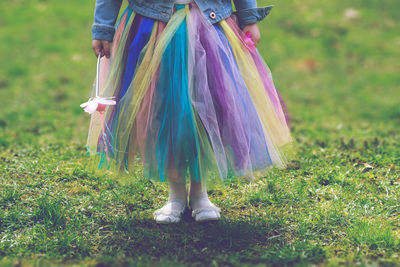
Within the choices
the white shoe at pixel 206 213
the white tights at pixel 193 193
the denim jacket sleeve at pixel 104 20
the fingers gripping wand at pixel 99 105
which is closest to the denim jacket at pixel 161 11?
the denim jacket sleeve at pixel 104 20

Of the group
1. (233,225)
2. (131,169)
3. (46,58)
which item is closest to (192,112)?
(131,169)

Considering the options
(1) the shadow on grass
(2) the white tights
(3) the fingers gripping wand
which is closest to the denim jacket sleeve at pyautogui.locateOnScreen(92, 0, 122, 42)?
(3) the fingers gripping wand

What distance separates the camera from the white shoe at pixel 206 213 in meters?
2.72

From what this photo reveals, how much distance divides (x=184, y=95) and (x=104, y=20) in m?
0.66

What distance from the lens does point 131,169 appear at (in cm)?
267

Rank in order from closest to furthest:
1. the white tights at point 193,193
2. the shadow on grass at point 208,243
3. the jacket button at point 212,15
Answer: the shadow on grass at point 208,243, the jacket button at point 212,15, the white tights at point 193,193

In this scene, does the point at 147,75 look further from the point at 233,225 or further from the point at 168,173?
the point at 233,225

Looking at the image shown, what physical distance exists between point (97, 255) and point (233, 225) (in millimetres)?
725

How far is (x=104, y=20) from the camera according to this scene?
8.82 ft

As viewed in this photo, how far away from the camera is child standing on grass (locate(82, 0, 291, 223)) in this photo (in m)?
2.46

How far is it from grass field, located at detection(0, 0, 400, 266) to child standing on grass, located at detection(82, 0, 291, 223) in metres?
0.30

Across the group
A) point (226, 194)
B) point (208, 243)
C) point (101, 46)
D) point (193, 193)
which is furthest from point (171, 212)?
point (101, 46)

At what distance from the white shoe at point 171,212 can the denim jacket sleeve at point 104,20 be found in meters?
0.96

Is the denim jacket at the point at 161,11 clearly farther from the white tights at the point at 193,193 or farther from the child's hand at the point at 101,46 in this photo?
the white tights at the point at 193,193
